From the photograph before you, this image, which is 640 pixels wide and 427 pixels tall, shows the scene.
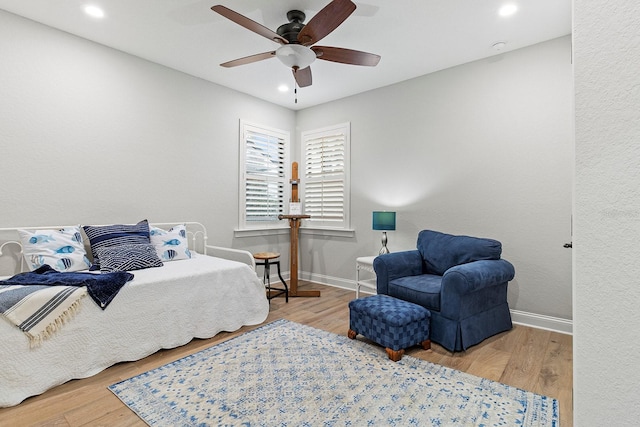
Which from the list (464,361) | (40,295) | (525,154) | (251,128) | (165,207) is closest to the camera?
(40,295)

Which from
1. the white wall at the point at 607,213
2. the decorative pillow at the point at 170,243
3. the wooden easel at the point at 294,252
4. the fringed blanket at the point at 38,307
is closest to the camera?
the white wall at the point at 607,213

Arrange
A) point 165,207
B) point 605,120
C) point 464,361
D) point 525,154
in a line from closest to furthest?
point 605,120 → point 464,361 → point 525,154 → point 165,207

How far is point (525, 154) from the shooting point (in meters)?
3.24

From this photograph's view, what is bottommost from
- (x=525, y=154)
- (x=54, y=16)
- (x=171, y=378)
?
(x=171, y=378)

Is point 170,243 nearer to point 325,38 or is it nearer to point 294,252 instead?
point 294,252

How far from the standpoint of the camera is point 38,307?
2.04 m

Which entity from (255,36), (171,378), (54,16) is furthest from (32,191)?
(255,36)

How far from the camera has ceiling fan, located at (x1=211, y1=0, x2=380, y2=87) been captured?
Answer: 2.25m

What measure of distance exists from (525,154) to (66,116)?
174 inches

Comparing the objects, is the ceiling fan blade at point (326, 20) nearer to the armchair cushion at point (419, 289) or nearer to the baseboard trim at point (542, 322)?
the armchair cushion at point (419, 289)

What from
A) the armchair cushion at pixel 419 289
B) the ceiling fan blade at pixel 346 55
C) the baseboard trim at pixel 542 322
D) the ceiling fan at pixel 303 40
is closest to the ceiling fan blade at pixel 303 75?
the ceiling fan at pixel 303 40

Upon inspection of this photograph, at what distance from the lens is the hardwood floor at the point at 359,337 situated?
1.82 metres

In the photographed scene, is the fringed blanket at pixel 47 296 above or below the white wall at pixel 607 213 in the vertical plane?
below

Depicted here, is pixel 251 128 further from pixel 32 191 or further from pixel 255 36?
pixel 32 191
